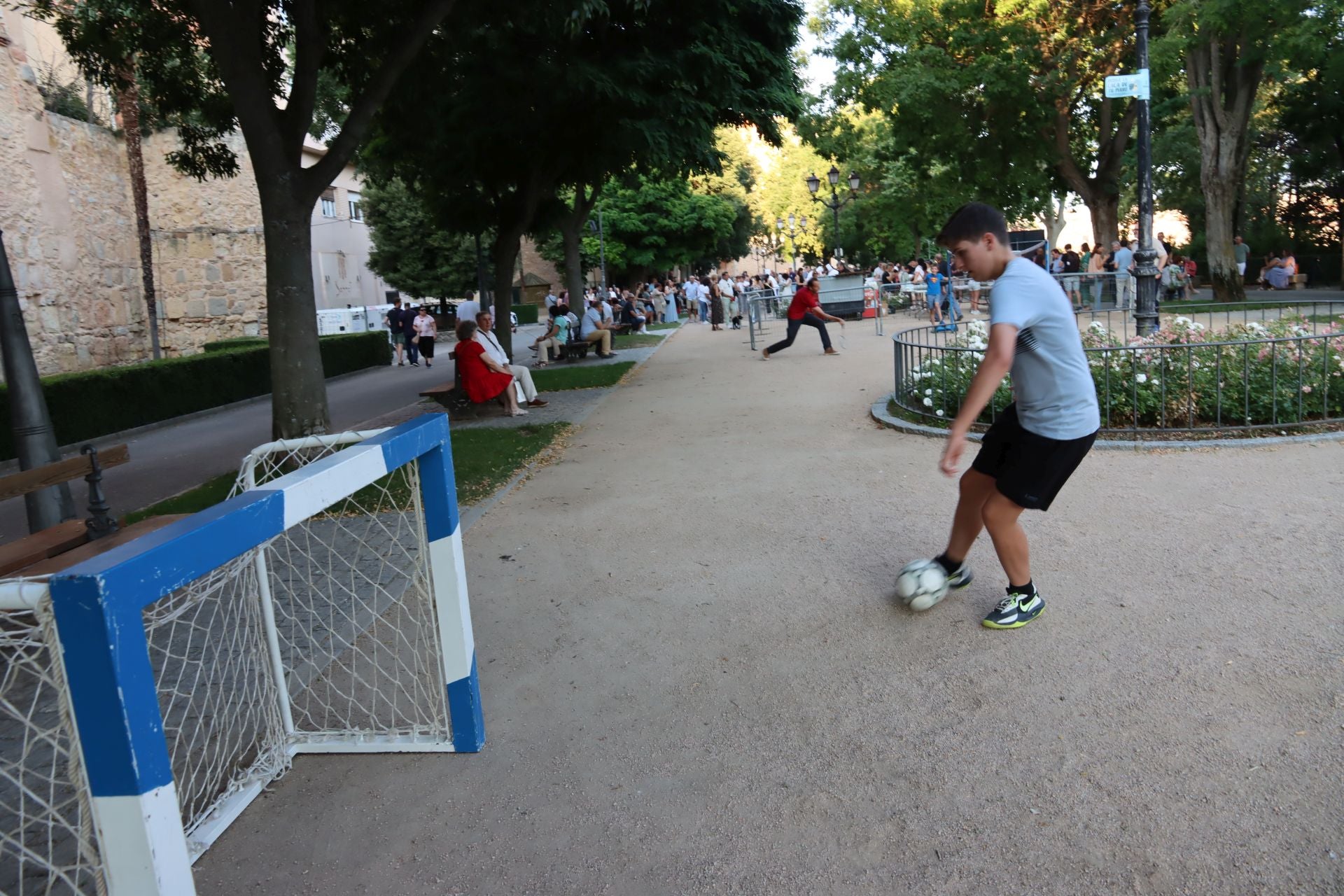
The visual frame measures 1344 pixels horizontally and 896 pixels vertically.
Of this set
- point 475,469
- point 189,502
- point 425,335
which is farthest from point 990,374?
point 425,335

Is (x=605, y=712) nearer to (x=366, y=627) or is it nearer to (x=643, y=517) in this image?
(x=366, y=627)

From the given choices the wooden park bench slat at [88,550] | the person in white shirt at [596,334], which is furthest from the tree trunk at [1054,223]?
the wooden park bench slat at [88,550]

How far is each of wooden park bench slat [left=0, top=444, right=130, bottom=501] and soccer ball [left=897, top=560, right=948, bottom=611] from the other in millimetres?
3853

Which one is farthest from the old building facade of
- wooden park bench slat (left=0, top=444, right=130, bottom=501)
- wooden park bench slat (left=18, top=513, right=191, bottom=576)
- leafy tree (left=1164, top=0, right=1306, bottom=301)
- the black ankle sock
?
leafy tree (left=1164, top=0, right=1306, bottom=301)

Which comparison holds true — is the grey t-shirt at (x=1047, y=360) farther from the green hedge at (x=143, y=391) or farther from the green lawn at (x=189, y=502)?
the green hedge at (x=143, y=391)

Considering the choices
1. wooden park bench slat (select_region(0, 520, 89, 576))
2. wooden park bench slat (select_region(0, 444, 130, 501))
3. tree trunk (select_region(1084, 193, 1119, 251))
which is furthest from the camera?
tree trunk (select_region(1084, 193, 1119, 251))

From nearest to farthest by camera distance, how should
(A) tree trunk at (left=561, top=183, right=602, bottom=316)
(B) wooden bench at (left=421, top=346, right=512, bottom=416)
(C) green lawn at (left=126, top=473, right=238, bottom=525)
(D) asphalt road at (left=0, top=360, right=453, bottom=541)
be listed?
(C) green lawn at (left=126, top=473, right=238, bottom=525) < (D) asphalt road at (left=0, top=360, right=453, bottom=541) < (B) wooden bench at (left=421, top=346, right=512, bottom=416) < (A) tree trunk at (left=561, top=183, right=602, bottom=316)

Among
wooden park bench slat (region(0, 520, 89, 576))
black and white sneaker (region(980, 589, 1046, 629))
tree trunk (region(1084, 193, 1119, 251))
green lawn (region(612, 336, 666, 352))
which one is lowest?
black and white sneaker (region(980, 589, 1046, 629))

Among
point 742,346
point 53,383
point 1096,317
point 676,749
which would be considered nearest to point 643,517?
point 676,749

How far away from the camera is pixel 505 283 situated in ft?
57.4

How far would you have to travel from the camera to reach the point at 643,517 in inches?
283

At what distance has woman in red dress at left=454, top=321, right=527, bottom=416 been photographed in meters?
12.8

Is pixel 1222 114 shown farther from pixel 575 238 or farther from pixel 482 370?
pixel 482 370

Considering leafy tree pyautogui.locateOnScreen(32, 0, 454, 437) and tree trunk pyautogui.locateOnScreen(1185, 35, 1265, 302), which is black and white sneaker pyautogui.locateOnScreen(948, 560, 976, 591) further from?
tree trunk pyautogui.locateOnScreen(1185, 35, 1265, 302)
